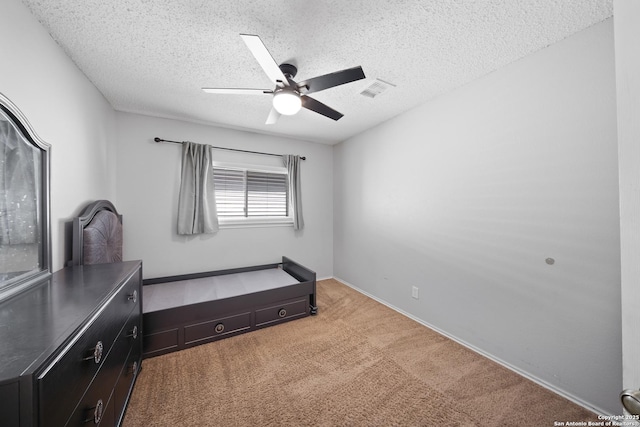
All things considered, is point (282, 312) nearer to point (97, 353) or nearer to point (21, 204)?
point (97, 353)

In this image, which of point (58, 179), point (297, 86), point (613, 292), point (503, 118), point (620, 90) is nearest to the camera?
point (620, 90)

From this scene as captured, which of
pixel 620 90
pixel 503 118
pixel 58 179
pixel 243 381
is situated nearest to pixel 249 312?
pixel 243 381

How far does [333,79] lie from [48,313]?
1.85 metres

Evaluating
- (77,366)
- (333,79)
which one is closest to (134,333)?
(77,366)

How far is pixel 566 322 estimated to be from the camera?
62.1 inches

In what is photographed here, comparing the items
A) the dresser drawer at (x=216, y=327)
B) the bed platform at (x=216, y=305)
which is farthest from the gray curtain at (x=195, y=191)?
the dresser drawer at (x=216, y=327)

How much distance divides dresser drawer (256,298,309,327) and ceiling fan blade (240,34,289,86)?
2.11 metres

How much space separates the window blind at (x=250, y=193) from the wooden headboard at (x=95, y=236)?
3.94 feet

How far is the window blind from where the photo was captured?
10.7 ft

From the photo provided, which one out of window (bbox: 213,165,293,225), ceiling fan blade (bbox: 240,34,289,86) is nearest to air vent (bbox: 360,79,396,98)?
ceiling fan blade (bbox: 240,34,289,86)

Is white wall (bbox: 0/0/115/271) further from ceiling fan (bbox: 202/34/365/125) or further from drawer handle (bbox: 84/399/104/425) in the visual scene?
drawer handle (bbox: 84/399/104/425)

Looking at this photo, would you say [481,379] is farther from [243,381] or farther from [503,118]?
[503,118]

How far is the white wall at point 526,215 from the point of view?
4.73 ft

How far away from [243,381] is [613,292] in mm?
2440
